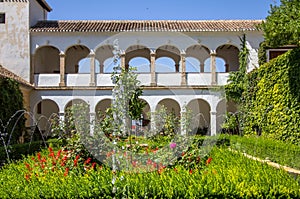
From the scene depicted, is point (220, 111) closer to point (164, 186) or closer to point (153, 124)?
point (153, 124)

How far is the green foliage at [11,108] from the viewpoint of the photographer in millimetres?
15008

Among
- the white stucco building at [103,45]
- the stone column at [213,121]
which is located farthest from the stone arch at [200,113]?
the white stucco building at [103,45]

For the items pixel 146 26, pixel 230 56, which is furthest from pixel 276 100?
pixel 230 56

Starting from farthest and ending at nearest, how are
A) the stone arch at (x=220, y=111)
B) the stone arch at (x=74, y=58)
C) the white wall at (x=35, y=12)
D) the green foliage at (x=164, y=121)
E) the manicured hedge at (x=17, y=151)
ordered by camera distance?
the stone arch at (x=74, y=58) → the stone arch at (x=220, y=111) → the white wall at (x=35, y=12) → the green foliage at (x=164, y=121) → the manicured hedge at (x=17, y=151)

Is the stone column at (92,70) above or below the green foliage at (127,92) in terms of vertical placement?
above

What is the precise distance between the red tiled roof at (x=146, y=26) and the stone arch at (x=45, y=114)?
395cm

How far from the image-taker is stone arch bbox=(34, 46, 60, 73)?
870 inches

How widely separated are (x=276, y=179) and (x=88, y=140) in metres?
3.76

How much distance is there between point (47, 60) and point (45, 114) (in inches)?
125

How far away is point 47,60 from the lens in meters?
23.4

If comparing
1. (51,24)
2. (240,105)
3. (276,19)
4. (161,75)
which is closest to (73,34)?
(51,24)

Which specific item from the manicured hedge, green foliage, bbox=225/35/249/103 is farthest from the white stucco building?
the manicured hedge

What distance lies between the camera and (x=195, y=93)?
20172 millimetres

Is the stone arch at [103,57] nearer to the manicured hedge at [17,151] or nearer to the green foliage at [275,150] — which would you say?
the manicured hedge at [17,151]
